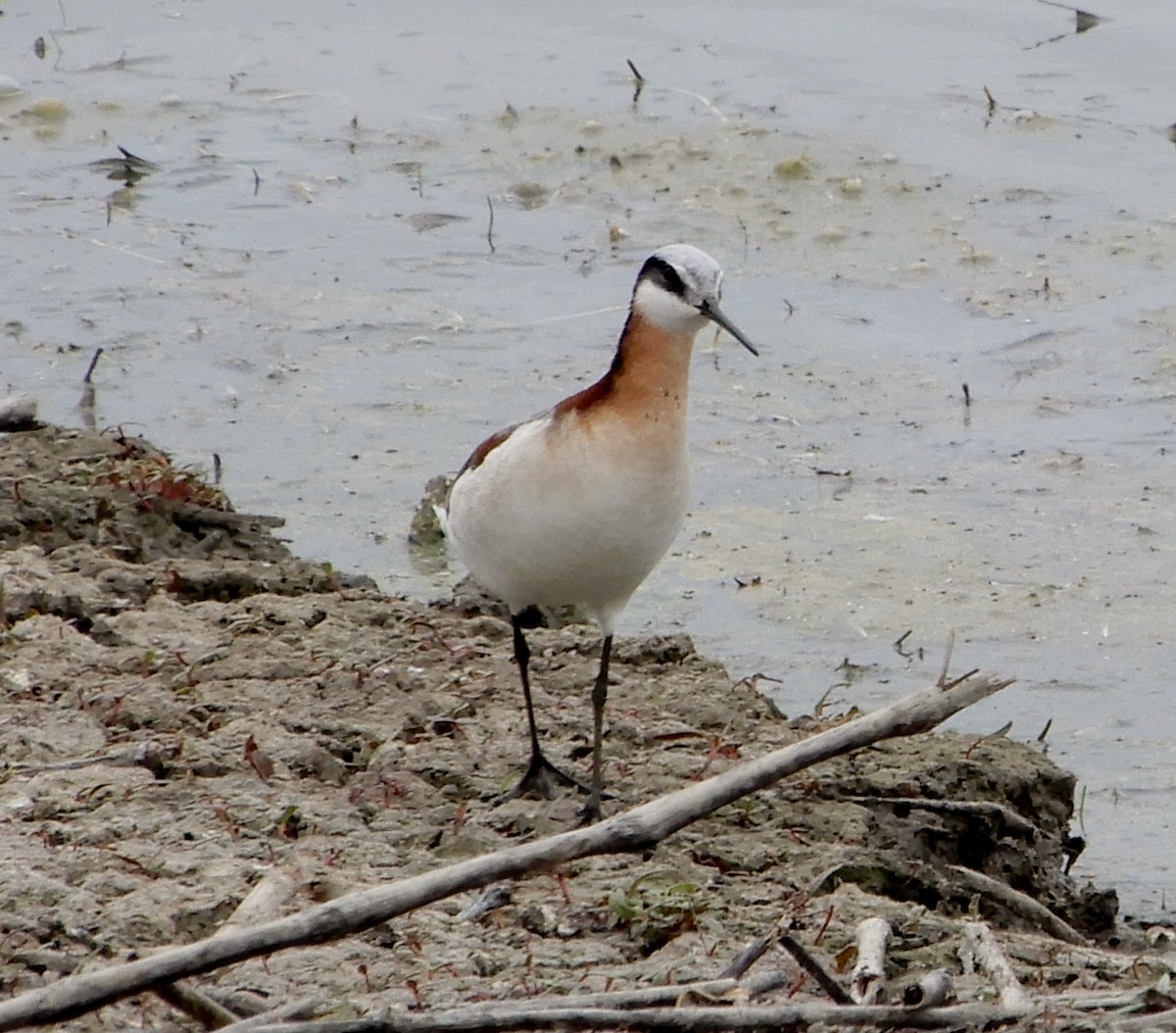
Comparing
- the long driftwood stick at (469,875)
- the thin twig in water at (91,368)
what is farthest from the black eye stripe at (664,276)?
the thin twig in water at (91,368)

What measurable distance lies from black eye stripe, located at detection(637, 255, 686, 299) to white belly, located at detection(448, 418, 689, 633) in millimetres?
381

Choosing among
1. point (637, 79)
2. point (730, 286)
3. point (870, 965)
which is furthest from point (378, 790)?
point (637, 79)

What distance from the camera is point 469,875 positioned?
150 inches

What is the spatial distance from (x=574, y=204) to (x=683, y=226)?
2.18 ft

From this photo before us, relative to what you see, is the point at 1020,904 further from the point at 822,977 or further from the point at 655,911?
the point at 822,977

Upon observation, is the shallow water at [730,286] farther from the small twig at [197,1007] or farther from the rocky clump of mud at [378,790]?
the small twig at [197,1007]

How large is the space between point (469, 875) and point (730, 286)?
271 inches

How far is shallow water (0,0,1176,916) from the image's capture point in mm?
8102

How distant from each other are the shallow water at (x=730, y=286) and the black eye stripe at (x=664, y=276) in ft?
6.94

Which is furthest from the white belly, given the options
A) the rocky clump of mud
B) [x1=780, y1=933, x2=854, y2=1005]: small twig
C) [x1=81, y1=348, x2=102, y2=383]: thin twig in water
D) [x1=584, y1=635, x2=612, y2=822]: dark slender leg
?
[x1=81, y1=348, x2=102, y2=383]: thin twig in water

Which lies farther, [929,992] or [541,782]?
[541,782]

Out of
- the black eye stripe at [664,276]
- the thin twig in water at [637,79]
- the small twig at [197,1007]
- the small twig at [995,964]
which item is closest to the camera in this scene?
the small twig at [197,1007]

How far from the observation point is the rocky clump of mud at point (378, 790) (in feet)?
15.5

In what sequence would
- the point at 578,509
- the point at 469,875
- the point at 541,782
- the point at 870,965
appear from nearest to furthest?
the point at 469,875, the point at 870,965, the point at 578,509, the point at 541,782
